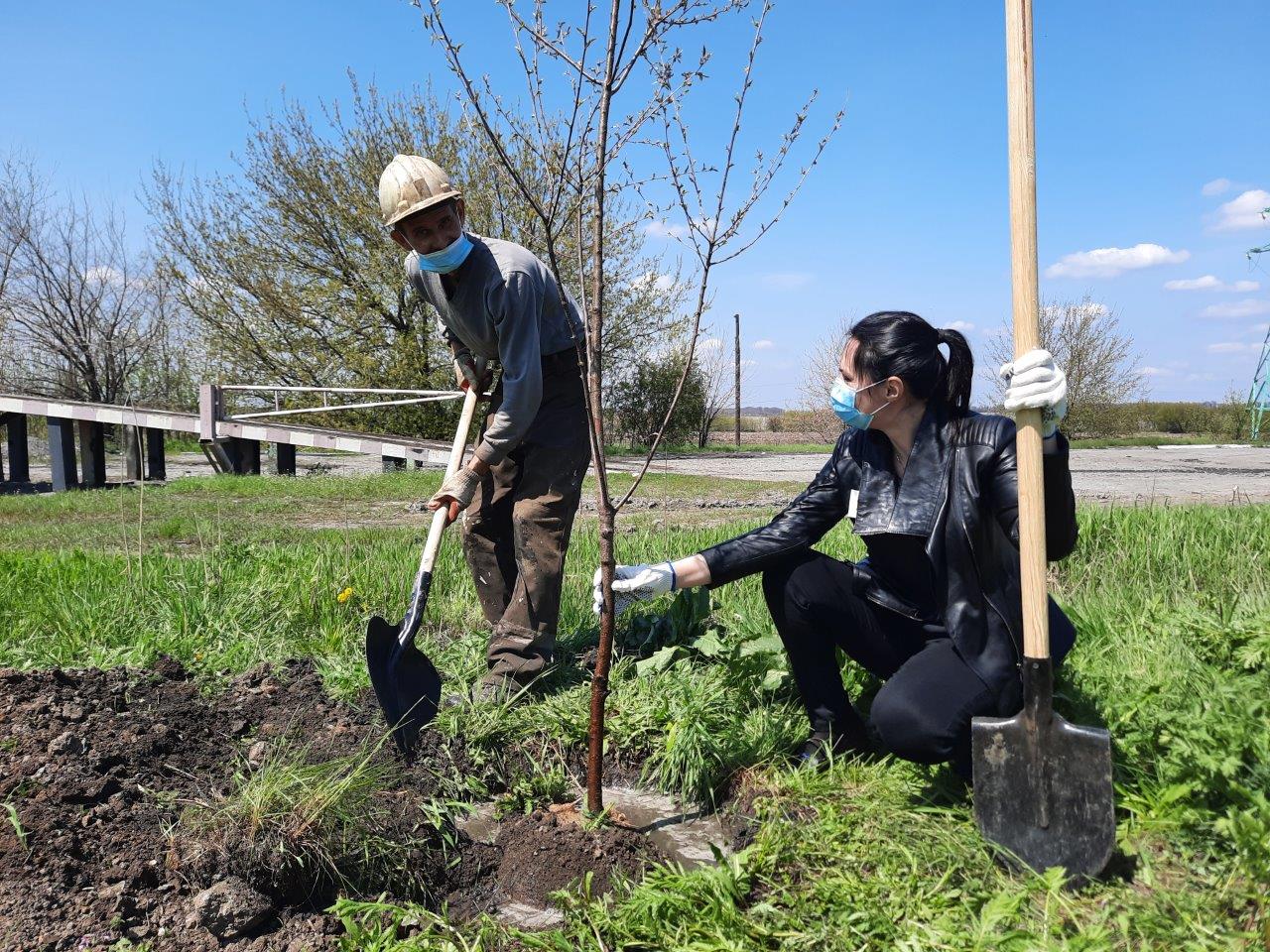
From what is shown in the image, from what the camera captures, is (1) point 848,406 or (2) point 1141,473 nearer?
(1) point 848,406

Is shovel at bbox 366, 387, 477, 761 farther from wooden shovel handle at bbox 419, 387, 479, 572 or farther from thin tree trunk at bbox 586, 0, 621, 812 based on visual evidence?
thin tree trunk at bbox 586, 0, 621, 812

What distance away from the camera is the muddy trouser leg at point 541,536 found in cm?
335

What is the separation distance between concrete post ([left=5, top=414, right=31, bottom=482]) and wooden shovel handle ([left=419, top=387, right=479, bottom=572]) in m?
15.5

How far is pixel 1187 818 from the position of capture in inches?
86.1

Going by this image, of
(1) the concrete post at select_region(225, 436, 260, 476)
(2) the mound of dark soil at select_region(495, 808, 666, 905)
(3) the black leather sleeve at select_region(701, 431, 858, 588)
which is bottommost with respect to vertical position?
(2) the mound of dark soil at select_region(495, 808, 666, 905)

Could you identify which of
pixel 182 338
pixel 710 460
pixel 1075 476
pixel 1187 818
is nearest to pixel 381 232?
pixel 182 338

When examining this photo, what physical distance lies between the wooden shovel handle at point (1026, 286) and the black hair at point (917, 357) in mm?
368

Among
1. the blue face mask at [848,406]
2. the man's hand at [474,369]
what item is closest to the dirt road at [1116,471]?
the blue face mask at [848,406]

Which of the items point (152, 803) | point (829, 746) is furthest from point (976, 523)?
point (152, 803)

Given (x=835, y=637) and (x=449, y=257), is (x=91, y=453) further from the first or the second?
(x=835, y=637)

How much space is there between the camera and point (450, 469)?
→ 11.1ft

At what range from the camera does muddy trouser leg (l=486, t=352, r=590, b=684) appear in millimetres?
3346

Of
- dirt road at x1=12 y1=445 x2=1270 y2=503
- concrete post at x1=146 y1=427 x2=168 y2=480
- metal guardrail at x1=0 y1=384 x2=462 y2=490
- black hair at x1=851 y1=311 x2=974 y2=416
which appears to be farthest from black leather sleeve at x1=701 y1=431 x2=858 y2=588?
concrete post at x1=146 y1=427 x2=168 y2=480

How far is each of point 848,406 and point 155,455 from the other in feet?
53.8
